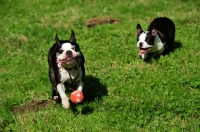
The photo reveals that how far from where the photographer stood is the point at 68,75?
221 inches

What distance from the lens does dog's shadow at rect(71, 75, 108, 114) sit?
589cm

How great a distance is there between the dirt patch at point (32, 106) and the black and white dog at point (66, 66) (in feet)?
1.34

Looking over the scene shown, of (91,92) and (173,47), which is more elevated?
(173,47)

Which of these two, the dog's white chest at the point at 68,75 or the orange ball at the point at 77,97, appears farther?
the dog's white chest at the point at 68,75

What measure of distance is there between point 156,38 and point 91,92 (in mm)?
2318

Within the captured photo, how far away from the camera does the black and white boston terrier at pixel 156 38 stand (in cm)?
754

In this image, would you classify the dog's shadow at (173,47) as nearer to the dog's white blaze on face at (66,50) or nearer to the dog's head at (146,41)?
the dog's head at (146,41)

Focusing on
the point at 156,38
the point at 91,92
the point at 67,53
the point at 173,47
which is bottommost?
the point at 91,92

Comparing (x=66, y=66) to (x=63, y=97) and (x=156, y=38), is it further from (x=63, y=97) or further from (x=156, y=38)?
(x=156, y=38)

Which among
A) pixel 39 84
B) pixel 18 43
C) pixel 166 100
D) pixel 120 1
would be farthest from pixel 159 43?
pixel 120 1

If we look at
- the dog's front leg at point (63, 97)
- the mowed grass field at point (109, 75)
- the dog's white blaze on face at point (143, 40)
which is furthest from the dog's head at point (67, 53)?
the dog's white blaze on face at point (143, 40)

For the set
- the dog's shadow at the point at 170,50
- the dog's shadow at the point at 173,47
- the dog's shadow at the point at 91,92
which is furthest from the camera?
the dog's shadow at the point at 173,47

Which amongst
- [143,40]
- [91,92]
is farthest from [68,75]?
[143,40]

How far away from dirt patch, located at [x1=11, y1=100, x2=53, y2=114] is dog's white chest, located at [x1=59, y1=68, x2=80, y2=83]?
2.97 ft
